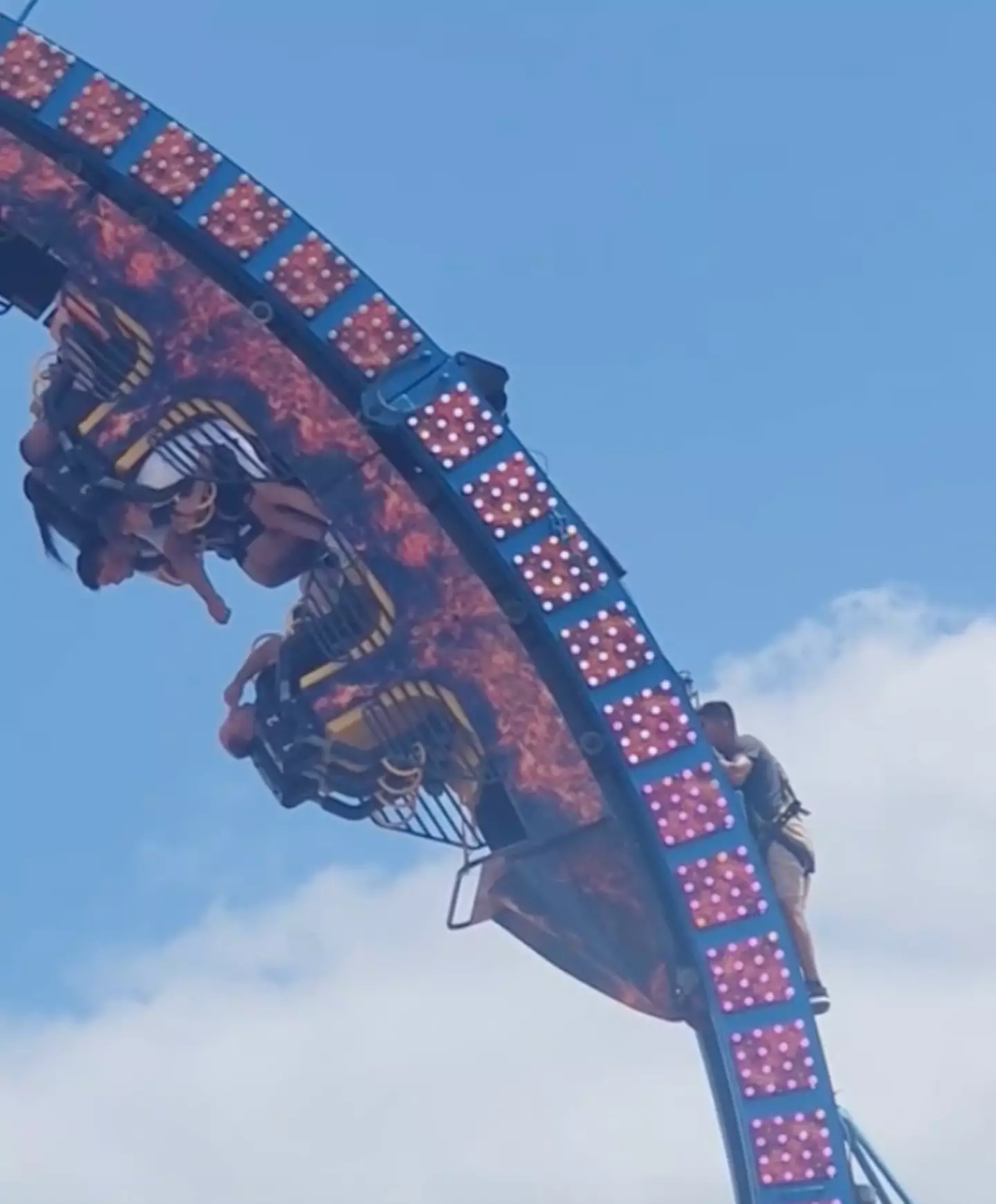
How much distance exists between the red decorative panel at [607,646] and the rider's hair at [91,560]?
2.05 meters

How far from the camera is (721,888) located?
1041 centimetres

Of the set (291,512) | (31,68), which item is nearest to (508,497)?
(291,512)

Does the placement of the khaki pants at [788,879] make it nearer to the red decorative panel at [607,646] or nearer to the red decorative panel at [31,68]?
the red decorative panel at [607,646]

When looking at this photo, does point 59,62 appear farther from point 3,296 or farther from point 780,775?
point 780,775

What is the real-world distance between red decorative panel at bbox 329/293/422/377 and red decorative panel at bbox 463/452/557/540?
66cm

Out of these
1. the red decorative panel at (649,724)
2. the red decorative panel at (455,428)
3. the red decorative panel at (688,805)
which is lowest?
the red decorative panel at (688,805)

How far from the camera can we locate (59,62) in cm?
1181

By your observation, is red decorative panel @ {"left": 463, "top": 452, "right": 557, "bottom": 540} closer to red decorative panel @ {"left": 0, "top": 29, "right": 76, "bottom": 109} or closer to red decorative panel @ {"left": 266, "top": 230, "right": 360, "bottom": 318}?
red decorative panel @ {"left": 266, "top": 230, "right": 360, "bottom": 318}

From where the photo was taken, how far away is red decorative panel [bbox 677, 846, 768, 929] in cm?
1038

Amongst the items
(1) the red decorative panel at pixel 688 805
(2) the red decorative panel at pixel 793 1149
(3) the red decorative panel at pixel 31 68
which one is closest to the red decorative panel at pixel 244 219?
(3) the red decorative panel at pixel 31 68

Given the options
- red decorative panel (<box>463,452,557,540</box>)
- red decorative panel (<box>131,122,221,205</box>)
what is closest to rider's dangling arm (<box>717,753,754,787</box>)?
red decorative panel (<box>463,452,557,540</box>)

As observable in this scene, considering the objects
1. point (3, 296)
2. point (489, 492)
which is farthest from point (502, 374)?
point (3, 296)

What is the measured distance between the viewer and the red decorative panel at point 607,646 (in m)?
10.8

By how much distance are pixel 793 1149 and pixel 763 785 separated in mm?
1608
